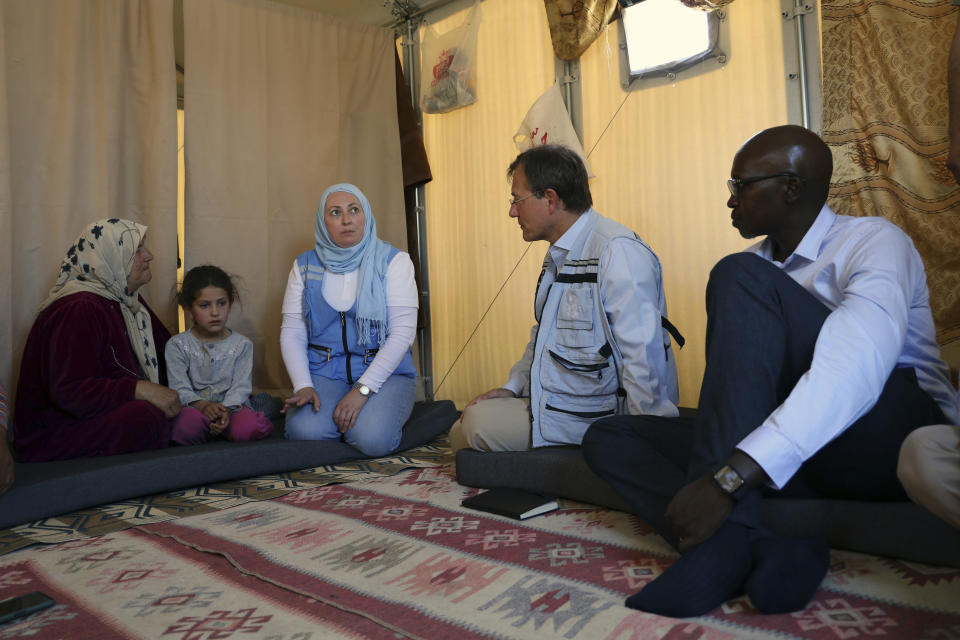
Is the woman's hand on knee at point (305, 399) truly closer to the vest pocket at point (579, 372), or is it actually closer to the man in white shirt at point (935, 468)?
the vest pocket at point (579, 372)

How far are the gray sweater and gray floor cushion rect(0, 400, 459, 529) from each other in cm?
26

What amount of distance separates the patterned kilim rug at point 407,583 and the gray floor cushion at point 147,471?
12.4 inches

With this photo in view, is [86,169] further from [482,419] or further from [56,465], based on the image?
[482,419]

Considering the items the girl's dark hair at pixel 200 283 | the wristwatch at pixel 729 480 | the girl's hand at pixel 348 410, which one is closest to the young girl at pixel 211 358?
the girl's dark hair at pixel 200 283

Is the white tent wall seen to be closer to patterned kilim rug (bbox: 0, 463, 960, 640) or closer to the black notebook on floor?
the black notebook on floor

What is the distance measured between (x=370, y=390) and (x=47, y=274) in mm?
1498

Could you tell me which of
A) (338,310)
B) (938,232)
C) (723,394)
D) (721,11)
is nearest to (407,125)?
(338,310)

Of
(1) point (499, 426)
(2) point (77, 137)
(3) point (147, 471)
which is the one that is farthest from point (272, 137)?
(1) point (499, 426)

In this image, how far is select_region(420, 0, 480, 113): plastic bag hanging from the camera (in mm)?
3736

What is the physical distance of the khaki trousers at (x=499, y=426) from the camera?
2.16 metres

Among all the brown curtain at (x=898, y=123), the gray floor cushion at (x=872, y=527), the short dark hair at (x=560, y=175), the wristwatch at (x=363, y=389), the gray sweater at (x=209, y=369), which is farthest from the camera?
the gray sweater at (x=209, y=369)

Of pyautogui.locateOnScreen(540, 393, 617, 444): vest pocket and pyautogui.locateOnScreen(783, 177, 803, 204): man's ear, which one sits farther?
pyautogui.locateOnScreen(540, 393, 617, 444): vest pocket

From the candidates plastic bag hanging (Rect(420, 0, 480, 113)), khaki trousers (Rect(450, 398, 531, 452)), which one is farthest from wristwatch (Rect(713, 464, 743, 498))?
plastic bag hanging (Rect(420, 0, 480, 113))

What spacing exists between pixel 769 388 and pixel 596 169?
7.24 feet
